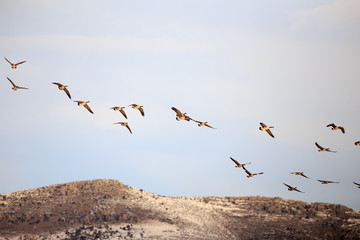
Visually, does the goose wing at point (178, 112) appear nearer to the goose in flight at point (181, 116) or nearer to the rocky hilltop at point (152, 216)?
the goose in flight at point (181, 116)

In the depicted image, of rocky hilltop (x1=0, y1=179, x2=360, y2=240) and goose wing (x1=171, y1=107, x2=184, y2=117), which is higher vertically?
rocky hilltop (x1=0, y1=179, x2=360, y2=240)

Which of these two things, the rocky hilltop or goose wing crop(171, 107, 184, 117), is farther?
the rocky hilltop

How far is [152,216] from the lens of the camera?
9700 centimetres

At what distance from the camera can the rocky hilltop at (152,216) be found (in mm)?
91188

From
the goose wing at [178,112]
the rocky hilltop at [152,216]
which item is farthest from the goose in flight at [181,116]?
the rocky hilltop at [152,216]

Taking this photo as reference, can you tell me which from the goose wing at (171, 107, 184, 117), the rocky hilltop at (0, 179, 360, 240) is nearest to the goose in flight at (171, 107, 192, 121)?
the goose wing at (171, 107, 184, 117)

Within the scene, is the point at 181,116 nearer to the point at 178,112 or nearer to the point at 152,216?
the point at 178,112

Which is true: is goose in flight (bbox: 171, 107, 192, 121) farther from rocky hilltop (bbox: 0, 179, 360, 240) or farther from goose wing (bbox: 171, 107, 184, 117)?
rocky hilltop (bbox: 0, 179, 360, 240)

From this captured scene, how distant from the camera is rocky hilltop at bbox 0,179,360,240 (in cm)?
9119

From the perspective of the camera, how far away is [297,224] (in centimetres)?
9769

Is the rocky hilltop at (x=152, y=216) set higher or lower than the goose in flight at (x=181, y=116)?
higher

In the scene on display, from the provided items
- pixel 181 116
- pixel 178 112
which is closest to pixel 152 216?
pixel 181 116

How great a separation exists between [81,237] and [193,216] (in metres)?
19.6

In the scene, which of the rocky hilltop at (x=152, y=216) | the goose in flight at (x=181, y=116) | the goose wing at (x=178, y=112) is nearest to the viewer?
the goose wing at (x=178, y=112)
